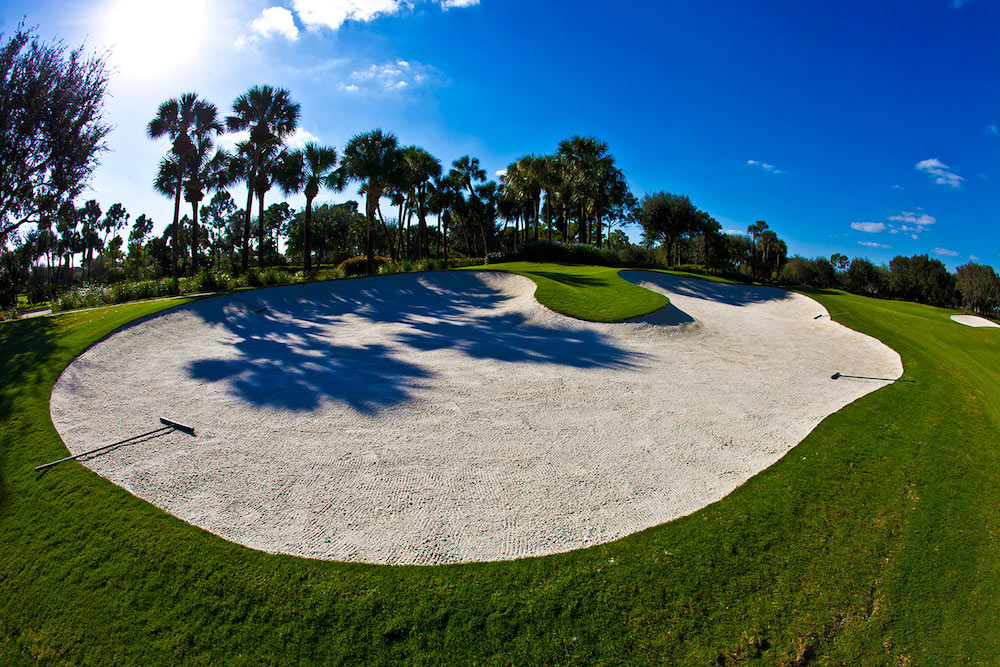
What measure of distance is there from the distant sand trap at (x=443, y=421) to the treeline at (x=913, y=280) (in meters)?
33.7

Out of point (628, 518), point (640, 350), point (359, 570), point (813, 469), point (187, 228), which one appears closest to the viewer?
point (359, 570)

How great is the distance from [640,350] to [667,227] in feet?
93.5

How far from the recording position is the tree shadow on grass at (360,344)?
7.61 meters

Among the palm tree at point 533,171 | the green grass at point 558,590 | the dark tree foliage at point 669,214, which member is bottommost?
the green grass at point 558,590

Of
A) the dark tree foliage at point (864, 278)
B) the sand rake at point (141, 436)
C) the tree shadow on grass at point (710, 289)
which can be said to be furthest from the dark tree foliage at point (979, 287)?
the sand rake at point (141, 436)

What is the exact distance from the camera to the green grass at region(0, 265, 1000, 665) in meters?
3.17

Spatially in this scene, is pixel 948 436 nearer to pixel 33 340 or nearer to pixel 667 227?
pixel 33 340

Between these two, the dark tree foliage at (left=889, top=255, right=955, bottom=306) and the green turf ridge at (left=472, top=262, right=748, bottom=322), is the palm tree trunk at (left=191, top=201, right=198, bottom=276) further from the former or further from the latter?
the dark tree foliage at (left=889, top=255, right=955, bottom=306)

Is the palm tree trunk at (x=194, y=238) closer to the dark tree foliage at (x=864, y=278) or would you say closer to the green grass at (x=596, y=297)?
the green grass at (x=596, y=297)

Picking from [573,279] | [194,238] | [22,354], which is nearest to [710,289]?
[573,279]

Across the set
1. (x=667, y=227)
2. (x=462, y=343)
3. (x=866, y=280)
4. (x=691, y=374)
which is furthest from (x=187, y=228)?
(x=866, y=280)

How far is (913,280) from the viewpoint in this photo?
40.7 metres

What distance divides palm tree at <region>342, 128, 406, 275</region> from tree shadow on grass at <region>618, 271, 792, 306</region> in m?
15.7

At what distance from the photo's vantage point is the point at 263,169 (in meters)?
30.4
